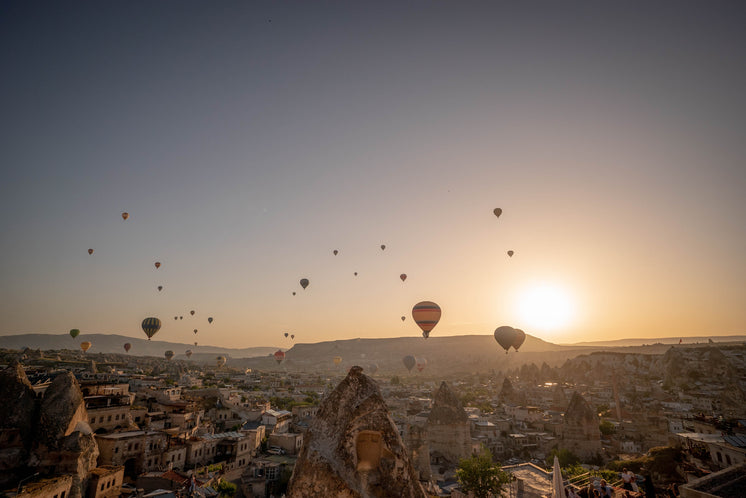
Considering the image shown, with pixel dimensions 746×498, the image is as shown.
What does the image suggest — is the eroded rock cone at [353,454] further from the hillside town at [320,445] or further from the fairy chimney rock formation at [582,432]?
the fairy chimney rock formation at [582,432]

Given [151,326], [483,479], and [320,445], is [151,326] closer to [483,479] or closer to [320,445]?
[483,479]

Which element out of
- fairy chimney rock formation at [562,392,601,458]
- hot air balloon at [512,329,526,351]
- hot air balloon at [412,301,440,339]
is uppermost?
hot air balloon at [412,301,440,339]

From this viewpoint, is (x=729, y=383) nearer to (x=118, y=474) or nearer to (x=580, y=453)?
(x=580, y=453)

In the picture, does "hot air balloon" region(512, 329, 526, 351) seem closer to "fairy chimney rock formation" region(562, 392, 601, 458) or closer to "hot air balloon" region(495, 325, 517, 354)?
"hot air balloon" region(495, 325, 517, 354)

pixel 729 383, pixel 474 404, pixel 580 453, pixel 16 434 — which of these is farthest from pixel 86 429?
pixel 729 383

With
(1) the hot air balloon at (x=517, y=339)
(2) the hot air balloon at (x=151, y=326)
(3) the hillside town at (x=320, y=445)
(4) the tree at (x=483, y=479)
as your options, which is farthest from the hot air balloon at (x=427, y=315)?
(2) the hot air balloon at (x=151, y=326)

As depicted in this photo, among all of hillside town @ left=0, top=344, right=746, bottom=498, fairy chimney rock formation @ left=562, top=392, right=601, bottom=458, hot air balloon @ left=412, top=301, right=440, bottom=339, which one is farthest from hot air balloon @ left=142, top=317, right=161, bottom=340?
fairy chimney rock formation @ left=562, top=392, right=601, bottom=458
